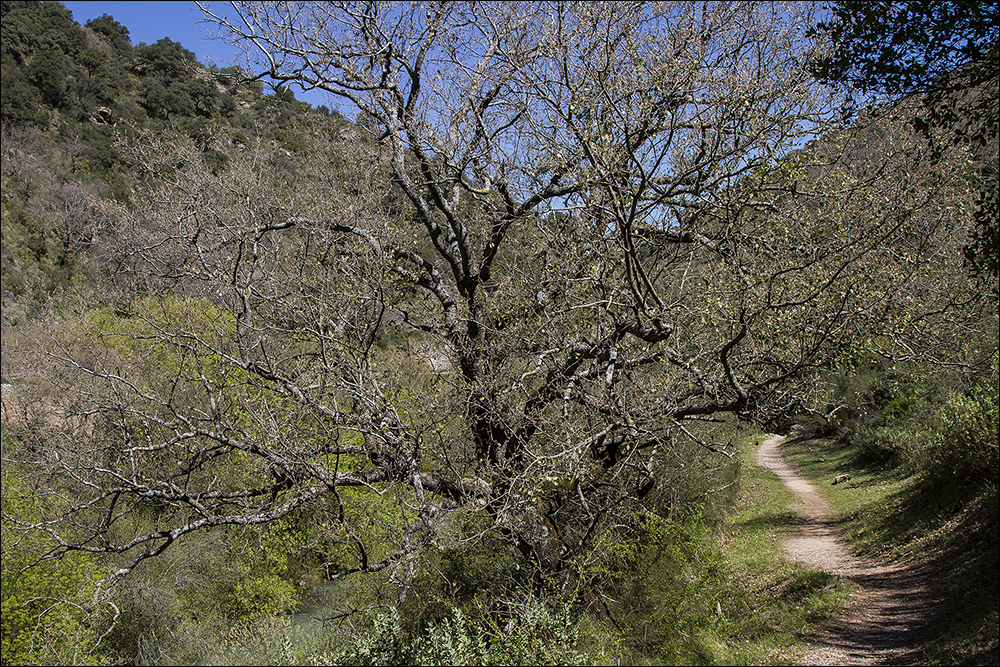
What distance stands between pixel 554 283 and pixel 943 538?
748 cm

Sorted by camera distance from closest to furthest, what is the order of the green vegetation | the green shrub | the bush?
the green shrub < the green vegetation < the bush

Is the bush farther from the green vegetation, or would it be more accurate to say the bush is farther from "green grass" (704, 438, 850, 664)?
"green grass" (704, 438, 850, 664)

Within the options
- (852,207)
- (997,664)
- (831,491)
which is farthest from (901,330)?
(831,491)

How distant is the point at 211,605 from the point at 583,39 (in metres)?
13.5

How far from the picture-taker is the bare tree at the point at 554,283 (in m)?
5.50

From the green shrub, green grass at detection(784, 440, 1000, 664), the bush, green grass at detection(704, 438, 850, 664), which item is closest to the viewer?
the green shrub

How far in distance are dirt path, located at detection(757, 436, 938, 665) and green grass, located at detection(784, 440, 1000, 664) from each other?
0.25 metres

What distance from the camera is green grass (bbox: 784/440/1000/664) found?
6.05 m

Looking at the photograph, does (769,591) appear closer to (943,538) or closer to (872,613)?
(872,613)

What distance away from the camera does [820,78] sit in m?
5.33

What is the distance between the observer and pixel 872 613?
8.01 metres

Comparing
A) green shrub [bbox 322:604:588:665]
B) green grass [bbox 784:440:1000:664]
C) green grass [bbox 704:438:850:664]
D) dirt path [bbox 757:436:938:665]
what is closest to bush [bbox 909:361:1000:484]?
green grass [bbox 784:440:1000:664]

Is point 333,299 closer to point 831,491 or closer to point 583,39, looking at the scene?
point 583,39

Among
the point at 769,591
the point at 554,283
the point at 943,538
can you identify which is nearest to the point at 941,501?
the point at 943,538
